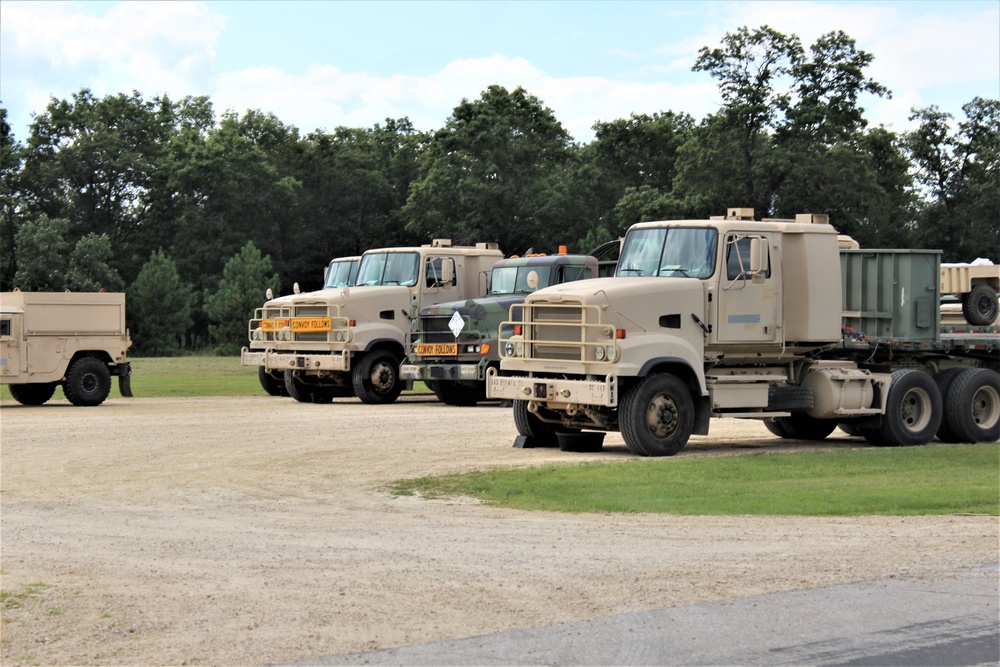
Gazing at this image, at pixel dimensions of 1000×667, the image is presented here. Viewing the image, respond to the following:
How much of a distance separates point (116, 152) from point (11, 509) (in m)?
63.0

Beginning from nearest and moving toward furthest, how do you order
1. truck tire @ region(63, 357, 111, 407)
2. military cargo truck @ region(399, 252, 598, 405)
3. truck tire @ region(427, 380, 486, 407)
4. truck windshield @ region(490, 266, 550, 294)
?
1. military cargo truck @ region(399, 252, 598, 405)
2. truck windshield @ region(490, 266, 550, 294)
3. truck tire @ region(63, 357, 111, 407)
4. truck tire @ region(427, 380, 486, 407)

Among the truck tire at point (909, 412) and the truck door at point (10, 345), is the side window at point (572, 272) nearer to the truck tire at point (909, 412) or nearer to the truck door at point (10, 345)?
the truck tire at point (909, 412)

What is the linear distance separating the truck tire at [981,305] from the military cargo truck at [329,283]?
12.9 meters

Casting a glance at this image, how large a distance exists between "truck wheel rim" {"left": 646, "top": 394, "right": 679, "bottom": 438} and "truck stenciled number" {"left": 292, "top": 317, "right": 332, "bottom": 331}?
11.5 metres

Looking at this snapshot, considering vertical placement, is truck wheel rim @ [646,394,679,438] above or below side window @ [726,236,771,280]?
below

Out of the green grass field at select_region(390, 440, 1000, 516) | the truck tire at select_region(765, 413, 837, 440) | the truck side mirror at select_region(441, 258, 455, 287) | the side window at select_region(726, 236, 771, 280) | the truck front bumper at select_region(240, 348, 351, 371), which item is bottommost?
the green grass field at select_region(390, 440, 1000, 516)

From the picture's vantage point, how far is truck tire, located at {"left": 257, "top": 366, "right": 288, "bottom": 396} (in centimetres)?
3047

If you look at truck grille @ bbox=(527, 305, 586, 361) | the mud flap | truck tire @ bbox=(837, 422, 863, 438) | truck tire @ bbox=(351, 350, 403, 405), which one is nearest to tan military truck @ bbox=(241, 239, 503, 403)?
truck tire @ bbox=(351, 350, 403, 405)

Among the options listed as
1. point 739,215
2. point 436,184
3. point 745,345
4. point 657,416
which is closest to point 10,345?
point 657,416

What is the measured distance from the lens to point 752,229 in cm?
1805

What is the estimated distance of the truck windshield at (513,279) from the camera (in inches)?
1061

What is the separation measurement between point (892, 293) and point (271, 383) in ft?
51.1

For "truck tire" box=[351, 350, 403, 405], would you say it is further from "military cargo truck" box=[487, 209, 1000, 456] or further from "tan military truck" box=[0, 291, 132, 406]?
"military cargo truck" box=[487, 209, 1000, 456]

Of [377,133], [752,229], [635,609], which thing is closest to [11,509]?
[635,609]
